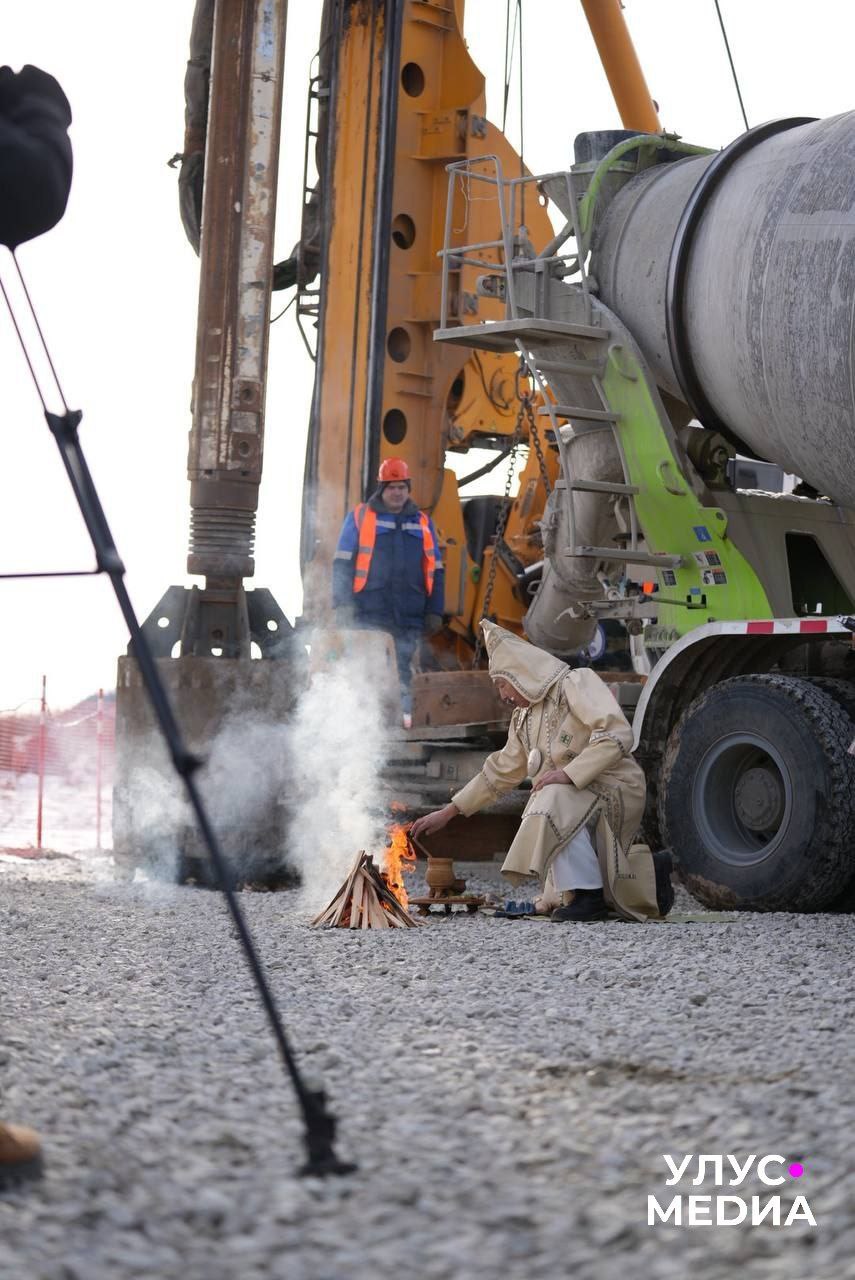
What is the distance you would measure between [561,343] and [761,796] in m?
2.58

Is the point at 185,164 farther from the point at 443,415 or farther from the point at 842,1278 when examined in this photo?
the point at 842,1278

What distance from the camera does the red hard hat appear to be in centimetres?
1145

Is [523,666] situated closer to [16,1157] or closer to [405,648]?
[405,648]

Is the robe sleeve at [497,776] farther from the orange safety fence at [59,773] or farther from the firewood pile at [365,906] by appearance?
the orange safety fence at [59,773]

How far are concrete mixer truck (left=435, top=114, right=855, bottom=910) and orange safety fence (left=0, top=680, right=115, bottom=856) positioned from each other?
633 cm

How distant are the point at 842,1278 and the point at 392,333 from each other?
33.9ft

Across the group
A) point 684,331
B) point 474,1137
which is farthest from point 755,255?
point 474,1137

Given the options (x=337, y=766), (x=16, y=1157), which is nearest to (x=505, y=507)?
(x=337, y=766)

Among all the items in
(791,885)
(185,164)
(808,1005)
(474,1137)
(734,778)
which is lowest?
(474,1137)

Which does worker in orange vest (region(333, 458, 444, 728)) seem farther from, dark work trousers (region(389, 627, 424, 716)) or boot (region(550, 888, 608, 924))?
boot (region(550, 888, 608, 924))

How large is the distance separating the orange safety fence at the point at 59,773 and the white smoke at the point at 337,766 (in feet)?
13.4

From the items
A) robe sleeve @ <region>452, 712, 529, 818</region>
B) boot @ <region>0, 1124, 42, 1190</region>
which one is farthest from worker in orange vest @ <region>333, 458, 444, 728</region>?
boot @ <region>0, 1124, 42, 1190</region>

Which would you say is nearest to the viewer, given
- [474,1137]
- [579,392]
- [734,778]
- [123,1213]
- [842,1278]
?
[842,1278]

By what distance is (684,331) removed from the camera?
9.05 meters
